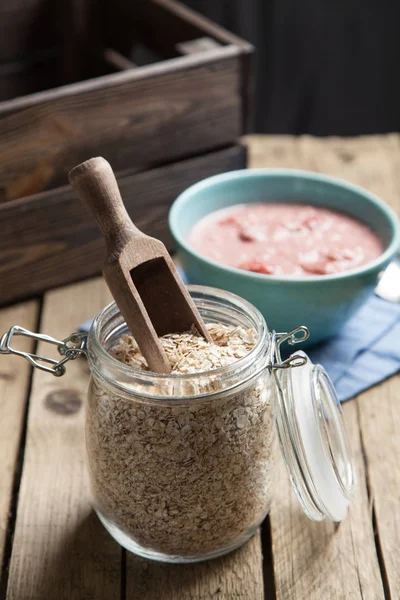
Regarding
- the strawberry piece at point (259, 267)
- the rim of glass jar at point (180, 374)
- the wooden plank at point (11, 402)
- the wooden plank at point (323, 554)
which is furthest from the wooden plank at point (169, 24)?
the wooden plank at point (323, 554)

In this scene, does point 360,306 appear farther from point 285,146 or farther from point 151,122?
point 285,146

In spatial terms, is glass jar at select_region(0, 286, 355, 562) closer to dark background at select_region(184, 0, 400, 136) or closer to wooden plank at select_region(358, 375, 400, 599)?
wooden plank at select_region(358, 375, 400, 599)

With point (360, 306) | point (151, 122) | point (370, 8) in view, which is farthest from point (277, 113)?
point (360, 306)

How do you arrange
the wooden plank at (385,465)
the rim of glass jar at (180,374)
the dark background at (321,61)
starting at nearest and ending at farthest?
the rim of glass jar at (180,374)
the wooden plank at (385,465)
the dark background at (321,61)

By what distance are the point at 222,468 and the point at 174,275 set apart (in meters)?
0.19

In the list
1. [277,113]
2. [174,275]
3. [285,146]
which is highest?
[174,275]

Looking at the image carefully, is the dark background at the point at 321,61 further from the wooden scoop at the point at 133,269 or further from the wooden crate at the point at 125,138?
the wooden scoop at the point at 133,269

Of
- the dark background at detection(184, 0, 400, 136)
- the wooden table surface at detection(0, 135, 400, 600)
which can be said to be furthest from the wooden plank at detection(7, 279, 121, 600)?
the dark background at detection(184, 0, 400, 136)

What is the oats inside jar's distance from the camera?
2.48 feet

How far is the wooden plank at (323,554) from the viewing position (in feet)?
2.72

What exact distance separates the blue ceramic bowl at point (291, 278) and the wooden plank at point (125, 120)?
0.40 ft

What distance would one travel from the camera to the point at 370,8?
6.98 ft

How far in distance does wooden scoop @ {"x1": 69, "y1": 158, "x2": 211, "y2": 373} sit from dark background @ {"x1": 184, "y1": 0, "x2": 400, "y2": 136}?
1.44 meters

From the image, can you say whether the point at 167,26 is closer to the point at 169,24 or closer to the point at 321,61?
the point at 169,24
